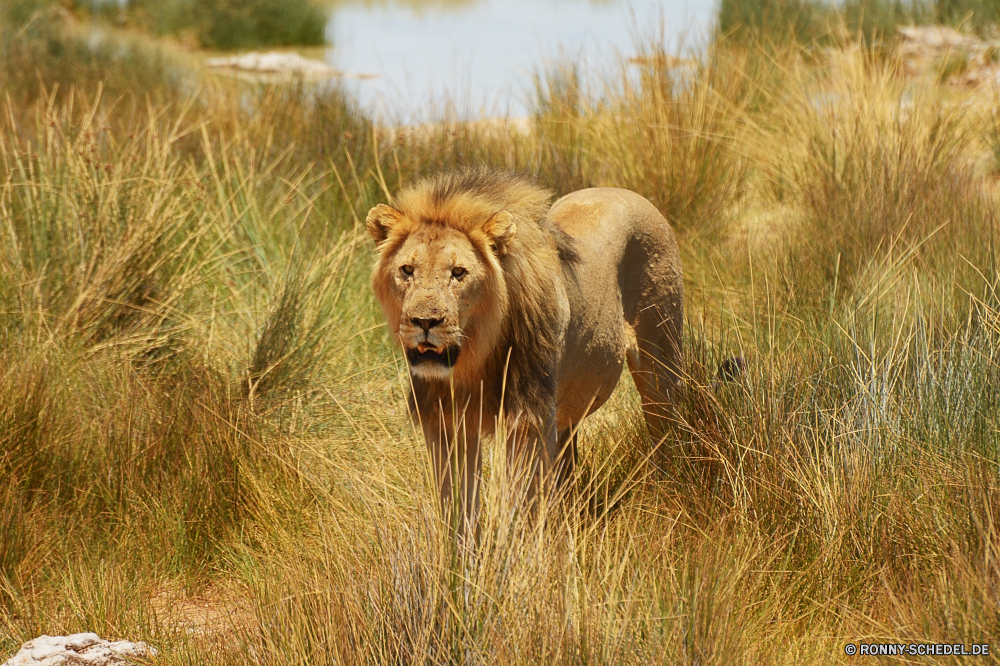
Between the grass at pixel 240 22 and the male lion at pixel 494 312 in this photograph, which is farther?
the grass at pixel 240 22

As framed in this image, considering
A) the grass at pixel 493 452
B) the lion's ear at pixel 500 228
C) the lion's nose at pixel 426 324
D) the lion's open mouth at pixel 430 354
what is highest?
the lion's ear at pixel 500 228

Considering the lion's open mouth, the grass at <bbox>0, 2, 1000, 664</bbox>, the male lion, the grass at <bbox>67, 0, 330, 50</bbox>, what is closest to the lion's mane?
the male lion

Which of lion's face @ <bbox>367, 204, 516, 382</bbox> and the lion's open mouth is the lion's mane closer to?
lion's face @ <bbox>367, 204, 516, 382</bbox>

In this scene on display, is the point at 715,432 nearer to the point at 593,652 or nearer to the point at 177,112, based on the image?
the point at 593,652

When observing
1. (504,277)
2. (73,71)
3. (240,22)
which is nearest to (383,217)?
(504,277)

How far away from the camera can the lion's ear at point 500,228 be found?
322 cm

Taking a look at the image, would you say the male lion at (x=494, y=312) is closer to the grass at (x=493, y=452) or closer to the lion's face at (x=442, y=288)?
the lion's face at (x=442, y=288)

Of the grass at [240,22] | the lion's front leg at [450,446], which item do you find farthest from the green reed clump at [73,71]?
the grass at [240,22]

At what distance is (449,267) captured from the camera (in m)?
3.13

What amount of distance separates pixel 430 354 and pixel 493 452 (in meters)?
0.35

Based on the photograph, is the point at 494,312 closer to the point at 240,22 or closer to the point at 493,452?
the point at 493,452

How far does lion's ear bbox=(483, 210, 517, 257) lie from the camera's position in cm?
322

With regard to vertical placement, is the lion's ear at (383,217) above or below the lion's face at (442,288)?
above

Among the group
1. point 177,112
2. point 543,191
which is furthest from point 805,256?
point 177,112
